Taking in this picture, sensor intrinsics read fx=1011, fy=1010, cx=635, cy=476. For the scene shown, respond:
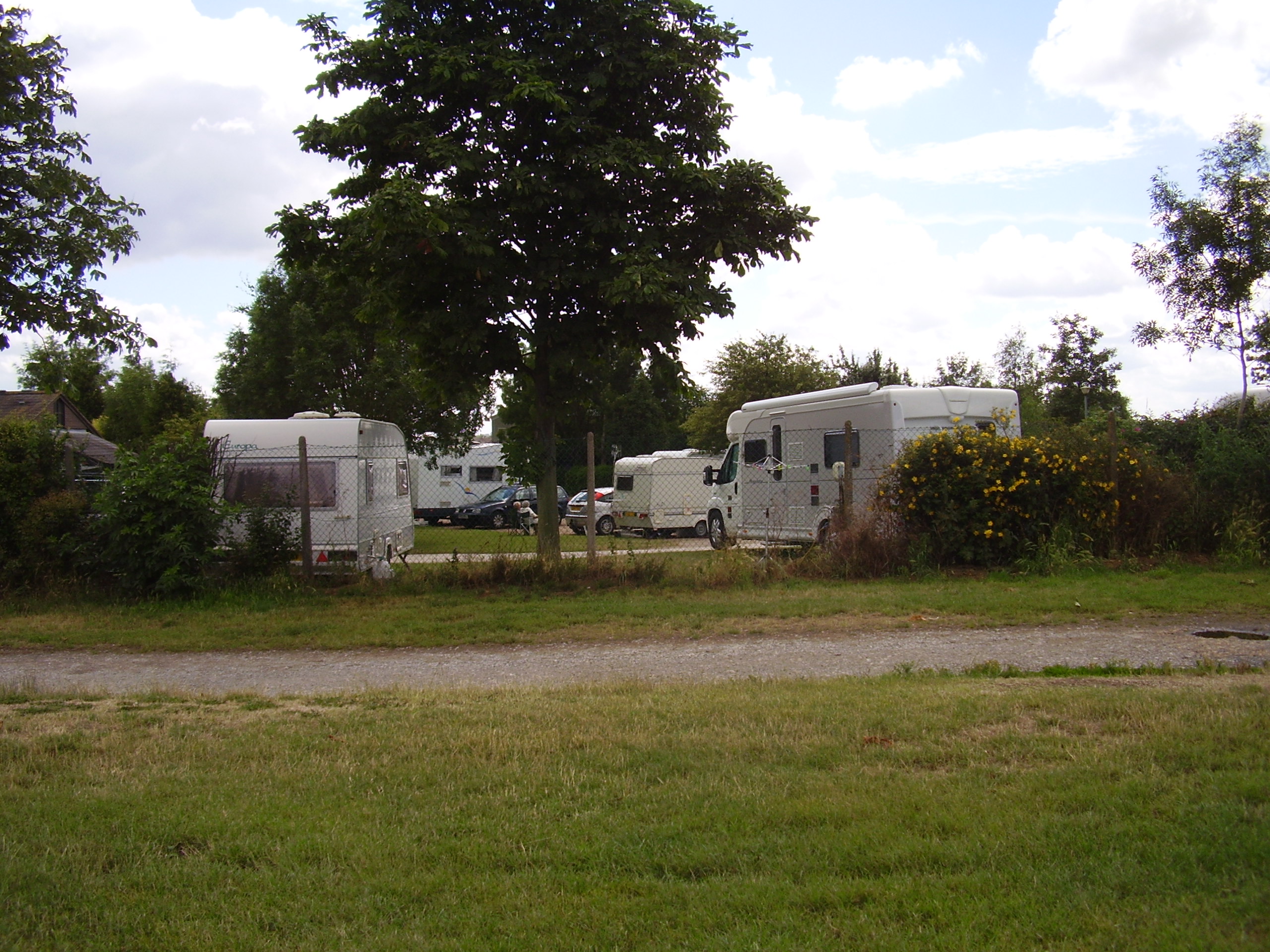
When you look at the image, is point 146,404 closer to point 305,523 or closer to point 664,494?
point 664,494

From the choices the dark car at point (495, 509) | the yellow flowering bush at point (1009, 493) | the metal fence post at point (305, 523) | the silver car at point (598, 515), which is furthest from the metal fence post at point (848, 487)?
the dark car at point (495, 509)

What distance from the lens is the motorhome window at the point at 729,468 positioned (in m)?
20.6

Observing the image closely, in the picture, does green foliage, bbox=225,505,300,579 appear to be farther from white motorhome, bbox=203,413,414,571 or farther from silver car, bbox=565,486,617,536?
silver car, bbox=565,486,617,536

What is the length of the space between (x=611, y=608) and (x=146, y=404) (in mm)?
40746

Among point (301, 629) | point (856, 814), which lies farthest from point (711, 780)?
point (301, 629)

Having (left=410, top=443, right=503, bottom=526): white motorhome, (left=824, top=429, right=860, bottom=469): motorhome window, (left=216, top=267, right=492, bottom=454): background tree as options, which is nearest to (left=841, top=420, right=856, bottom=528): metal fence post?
(left=824, top=429, right=860, bottom=469): motorhome window

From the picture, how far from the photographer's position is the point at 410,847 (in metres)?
4.01

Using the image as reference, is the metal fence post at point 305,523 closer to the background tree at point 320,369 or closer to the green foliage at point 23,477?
the green foliage at point 23,477

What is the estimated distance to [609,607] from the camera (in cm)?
1121

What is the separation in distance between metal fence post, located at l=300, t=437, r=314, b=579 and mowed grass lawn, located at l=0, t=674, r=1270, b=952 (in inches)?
248

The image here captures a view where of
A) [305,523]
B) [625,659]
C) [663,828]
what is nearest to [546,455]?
[305,523]

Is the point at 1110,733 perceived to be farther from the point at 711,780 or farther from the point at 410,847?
the point at 410,847

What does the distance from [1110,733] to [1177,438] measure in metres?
11.0

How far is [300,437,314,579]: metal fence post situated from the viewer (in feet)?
40.7
